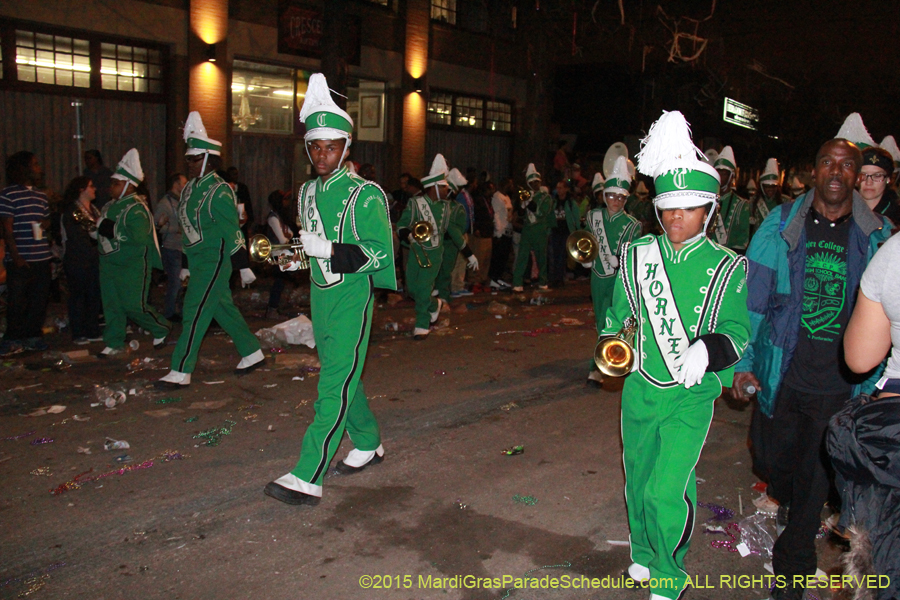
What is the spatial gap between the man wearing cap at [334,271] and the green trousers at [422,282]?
15.0 ft

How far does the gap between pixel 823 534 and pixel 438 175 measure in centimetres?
700

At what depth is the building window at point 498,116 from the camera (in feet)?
71.9

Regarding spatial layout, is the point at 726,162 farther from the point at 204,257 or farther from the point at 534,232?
the point at 204,257

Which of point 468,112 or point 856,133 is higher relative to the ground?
point 468,112

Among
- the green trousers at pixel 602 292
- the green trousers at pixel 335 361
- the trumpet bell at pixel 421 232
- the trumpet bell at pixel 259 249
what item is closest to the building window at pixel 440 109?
the trumpet bell at pixel 421 232

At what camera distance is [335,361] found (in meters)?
4.73

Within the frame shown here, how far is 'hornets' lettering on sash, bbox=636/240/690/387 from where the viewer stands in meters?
3.52

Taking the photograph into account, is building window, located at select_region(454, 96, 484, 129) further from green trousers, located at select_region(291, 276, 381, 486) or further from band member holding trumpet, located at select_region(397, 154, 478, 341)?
green trousers, located at select_region(291, 276, 381, 486)

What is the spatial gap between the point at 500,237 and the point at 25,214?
9.09 metres

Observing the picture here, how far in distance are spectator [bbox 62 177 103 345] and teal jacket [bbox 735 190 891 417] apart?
739cm

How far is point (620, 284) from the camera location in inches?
149

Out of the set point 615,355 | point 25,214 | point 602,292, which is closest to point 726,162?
point 602,292

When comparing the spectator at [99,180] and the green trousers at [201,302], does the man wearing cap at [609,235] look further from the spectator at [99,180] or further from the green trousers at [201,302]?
the spectator at [99,180]

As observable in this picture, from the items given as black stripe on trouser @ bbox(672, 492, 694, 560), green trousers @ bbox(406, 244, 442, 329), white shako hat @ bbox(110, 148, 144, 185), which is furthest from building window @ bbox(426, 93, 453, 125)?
black stripe on trouser @ bbox(672, 492, 694, 560)
